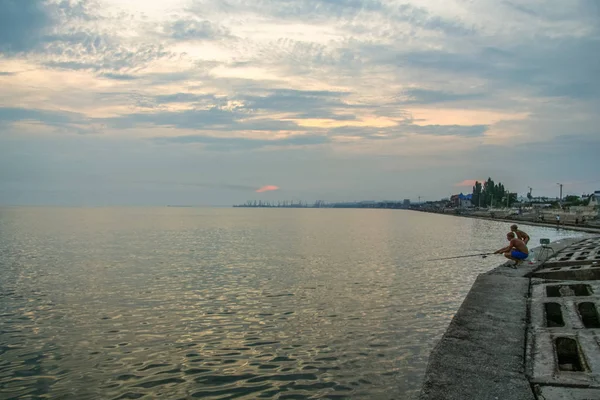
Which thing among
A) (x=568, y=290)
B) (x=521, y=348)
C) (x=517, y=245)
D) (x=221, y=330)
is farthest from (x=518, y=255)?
(x=221, y=330)

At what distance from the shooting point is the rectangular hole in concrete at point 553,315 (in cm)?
1278

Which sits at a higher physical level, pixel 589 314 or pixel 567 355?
pixel 589 314

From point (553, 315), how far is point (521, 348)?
4226mm

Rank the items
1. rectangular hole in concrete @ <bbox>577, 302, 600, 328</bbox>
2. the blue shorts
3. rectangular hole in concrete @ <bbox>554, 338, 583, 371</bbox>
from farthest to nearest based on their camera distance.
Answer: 1. the blue shorts
2. rectangular hole in concrete @ <bbox>577, 302, 600, 328</bbox>
3. rectangular hole in concrete @ <bbox>554, 338, 583, 371</bbox>

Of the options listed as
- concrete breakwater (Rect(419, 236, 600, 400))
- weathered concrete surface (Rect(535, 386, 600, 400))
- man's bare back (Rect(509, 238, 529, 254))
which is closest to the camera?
weathered concrete surface (Rect(535, 386, 600, 400))

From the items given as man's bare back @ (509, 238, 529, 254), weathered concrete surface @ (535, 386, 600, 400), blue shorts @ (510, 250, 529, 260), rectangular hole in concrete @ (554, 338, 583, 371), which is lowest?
rectangular hole in concrete @ (554, 338, 583, 371)

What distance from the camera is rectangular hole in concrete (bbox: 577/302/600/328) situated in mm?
12295

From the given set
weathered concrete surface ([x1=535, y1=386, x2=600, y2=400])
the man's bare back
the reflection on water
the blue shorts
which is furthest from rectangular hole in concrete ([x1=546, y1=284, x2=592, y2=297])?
weathered concrete surface ([x1=535, y1=386, x2=600, y2=400])

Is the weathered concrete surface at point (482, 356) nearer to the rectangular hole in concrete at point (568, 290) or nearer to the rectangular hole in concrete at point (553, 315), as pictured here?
the rectangular hole in concrete at point (553, 315)

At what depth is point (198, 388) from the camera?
10195mm

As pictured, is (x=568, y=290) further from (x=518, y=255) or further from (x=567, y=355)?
(x=518, y=255)

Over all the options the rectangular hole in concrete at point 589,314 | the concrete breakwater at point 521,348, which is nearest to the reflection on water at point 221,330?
the concrete breakwater at point 521,348

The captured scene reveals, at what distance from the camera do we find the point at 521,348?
10.3 metres

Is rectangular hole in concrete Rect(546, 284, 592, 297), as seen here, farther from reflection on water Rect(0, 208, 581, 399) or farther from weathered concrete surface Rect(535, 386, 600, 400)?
weathered concrete surface Rect(535, 386, 600, 400)
